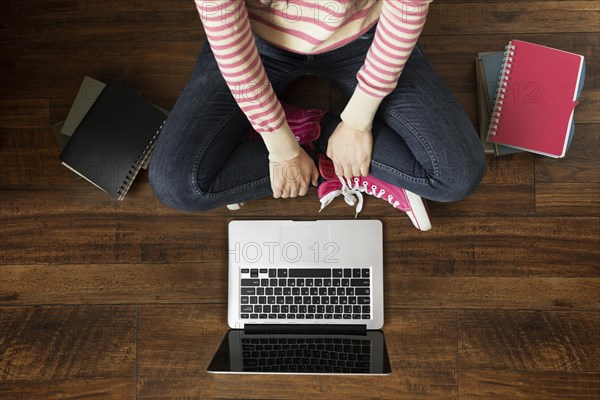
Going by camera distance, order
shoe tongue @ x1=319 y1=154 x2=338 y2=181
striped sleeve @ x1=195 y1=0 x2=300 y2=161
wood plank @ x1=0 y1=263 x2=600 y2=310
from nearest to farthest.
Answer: striped sleeve @ x1=195 y1=0 x2=300 y2=161, shoe tongue @ x1=319 y1=154 x2=338 y2=181, wood plank @ x1=0 y1=263 x2=600 y2=310

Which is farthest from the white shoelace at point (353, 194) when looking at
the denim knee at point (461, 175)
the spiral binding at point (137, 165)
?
the spiral binding at point (137, 165)

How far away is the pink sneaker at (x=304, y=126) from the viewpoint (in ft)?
3.46

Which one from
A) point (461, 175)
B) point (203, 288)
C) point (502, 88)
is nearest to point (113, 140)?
point (203, 288)

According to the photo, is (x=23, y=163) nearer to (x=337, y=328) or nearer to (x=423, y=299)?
(x=337, y=328)

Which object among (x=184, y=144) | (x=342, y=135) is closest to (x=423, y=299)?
(x=342, y=135)

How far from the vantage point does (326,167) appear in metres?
1.05

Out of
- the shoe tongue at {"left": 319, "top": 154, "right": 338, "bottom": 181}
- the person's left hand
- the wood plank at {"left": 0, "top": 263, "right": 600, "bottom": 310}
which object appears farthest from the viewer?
the wood plank at {"left": 0, "top": 263, "right": 600, "bottom": 310}

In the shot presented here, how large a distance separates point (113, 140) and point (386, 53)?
0.62 metres

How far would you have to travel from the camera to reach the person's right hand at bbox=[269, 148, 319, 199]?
0.96m

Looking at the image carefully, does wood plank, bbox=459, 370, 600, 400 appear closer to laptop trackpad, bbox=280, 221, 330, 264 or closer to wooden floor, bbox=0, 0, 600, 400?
wooden floor, bbox=0, 0, 600, 400

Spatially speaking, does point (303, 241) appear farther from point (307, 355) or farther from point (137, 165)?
point (137, 165)

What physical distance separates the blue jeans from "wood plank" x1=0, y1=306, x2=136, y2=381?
36 cm

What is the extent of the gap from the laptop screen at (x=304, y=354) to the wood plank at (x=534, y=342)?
8.8 inches

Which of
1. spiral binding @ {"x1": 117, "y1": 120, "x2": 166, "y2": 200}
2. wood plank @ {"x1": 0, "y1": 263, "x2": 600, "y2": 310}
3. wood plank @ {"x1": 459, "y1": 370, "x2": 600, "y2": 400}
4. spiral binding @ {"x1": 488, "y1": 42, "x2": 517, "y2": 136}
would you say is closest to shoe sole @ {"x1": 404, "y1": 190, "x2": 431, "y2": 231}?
wood plank @ {"x1": 0, "y1": 263, "x2": 600, "y2": 310}
